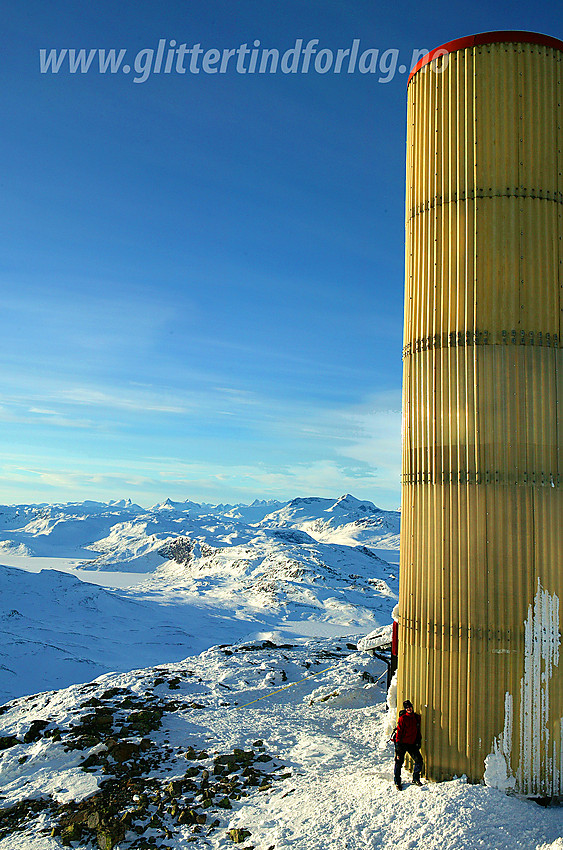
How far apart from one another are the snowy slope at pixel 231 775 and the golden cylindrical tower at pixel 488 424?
1.30m

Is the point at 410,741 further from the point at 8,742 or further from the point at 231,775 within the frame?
the point at 8,742

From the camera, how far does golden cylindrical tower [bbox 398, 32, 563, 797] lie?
997cm

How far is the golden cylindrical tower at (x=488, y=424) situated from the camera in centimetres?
997

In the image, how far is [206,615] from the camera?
7719 cm

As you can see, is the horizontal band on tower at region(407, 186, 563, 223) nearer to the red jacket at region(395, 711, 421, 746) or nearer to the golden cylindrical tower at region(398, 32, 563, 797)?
the golden cylindrical tower at region(398, 32, 563, 797)

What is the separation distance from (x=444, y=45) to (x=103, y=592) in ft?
267

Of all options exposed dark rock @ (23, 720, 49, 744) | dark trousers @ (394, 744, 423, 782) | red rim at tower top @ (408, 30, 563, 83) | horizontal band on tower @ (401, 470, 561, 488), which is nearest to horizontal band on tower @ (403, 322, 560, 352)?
horizontal band on tower @ (401, 470, 561, 488)

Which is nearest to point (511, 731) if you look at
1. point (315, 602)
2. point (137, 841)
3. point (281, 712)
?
point (137, 841)

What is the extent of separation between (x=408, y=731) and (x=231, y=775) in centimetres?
410

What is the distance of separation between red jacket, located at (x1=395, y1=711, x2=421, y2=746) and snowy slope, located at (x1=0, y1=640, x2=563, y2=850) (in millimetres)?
764

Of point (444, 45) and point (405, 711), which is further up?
point (444, 45)

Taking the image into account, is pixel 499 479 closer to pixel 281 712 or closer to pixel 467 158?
pixel 467 158

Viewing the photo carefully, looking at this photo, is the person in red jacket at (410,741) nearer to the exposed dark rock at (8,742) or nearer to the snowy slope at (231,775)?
the snowy slope at (231,775)

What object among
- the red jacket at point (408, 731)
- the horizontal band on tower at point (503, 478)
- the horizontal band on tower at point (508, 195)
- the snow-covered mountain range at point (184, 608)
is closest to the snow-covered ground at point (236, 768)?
the red jacket at point (408, 731)
